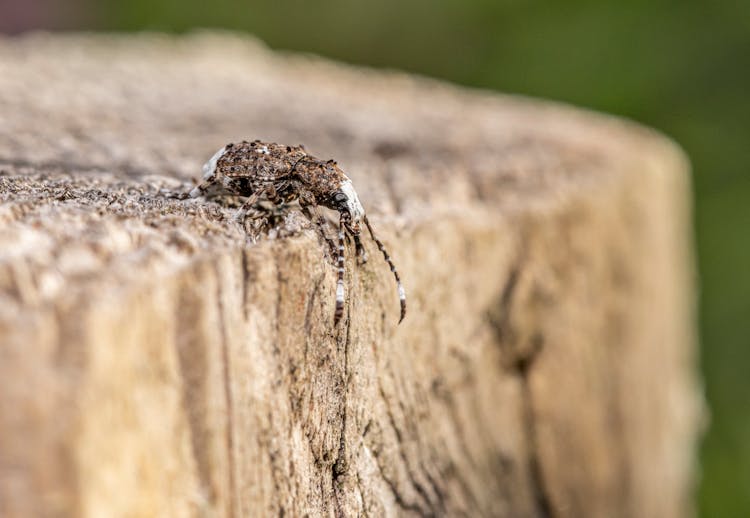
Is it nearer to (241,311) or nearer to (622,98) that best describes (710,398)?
(622,98)

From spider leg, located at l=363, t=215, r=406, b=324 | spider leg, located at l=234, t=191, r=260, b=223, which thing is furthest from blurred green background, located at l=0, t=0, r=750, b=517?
spider leg, located at l=234, t=191, r=260, b=223

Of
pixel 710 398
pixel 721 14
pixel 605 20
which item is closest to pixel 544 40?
pixel 605 20

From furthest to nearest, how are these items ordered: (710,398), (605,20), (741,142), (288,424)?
1. (605,20)
2. (741,142)
3. (710,398)
4. (288,424)

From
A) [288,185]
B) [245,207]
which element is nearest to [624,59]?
[288,185]

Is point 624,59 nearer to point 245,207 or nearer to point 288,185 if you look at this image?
point 288,185

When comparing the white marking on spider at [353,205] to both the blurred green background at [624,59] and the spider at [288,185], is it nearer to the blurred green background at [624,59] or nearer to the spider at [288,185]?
the spider at [288,185]
